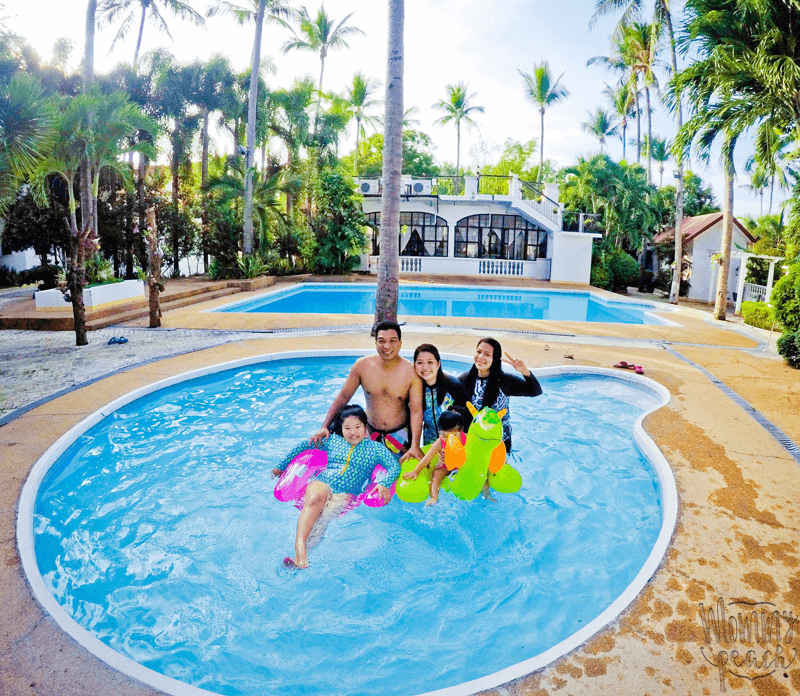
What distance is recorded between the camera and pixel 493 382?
4898 mm

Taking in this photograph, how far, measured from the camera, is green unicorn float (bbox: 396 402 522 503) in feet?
14.8

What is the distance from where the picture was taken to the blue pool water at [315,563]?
3324 millimetres

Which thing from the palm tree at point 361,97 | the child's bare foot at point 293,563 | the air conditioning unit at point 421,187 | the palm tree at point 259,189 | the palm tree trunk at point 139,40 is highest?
the palm tree at point 361,97

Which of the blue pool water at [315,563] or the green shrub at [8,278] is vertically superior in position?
the green shrub at [8,278]

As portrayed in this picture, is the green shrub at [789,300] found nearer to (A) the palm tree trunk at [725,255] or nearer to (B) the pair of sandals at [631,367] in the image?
(B) the pair of sandals at [631,367]

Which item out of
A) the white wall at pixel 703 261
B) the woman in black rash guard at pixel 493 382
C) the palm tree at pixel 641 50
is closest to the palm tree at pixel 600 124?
the palm tree at pixel 641 50

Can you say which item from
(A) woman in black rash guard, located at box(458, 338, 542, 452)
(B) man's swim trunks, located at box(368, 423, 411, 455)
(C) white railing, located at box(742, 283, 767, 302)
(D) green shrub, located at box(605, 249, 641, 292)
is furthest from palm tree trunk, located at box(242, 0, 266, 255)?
(A) woman in black rash guard, located at box(458, 338, 542, 452)

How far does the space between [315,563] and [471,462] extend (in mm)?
1455

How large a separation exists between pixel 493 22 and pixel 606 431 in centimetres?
1539

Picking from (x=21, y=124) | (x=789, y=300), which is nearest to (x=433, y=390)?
(x=21, y=124)

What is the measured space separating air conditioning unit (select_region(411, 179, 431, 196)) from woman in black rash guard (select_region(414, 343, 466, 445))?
73.7ft

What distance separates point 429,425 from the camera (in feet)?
16.3

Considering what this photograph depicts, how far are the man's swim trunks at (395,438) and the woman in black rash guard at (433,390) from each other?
0.18 m

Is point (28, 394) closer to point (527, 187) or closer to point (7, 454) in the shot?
point (7, 454)
